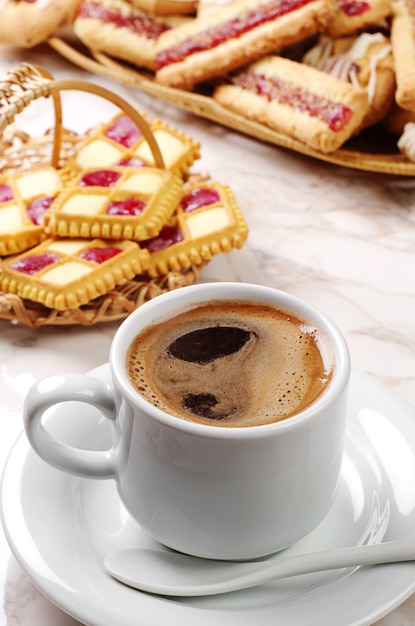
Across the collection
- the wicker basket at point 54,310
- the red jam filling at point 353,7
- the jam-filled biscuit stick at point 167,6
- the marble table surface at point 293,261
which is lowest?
the marble table surface at point 293,261

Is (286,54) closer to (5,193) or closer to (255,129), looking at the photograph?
(255,129)

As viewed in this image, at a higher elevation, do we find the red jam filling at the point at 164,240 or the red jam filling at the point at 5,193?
the red jam filling at the point at 5,193

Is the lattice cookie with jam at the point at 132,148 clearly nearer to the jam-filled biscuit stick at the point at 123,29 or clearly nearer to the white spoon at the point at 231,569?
the jam-filled biscuit stick at the point at 123,29

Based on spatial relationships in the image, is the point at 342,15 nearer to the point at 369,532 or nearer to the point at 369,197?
the point at 369,197

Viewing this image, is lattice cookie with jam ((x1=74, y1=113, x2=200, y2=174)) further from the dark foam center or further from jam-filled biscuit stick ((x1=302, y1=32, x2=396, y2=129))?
the dark foam center

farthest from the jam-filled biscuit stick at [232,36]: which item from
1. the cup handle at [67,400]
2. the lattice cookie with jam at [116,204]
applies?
the cup handle at [67,400]

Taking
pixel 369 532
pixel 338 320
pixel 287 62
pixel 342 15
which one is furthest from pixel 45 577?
pixel 342 15
